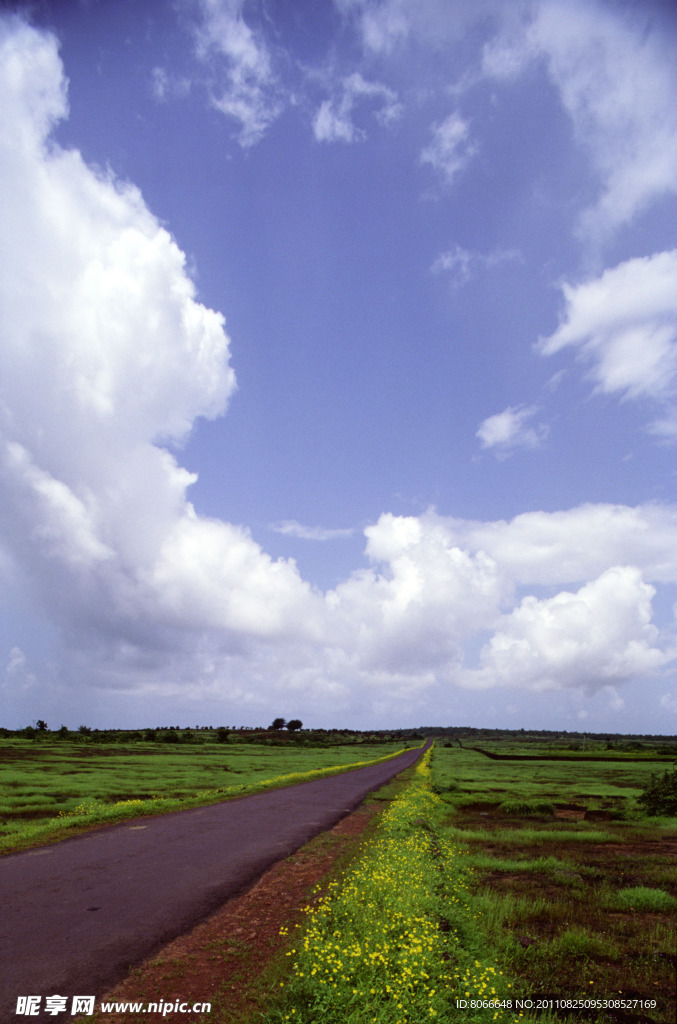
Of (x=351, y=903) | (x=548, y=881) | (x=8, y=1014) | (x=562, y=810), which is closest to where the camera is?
(x=8, y=1014)

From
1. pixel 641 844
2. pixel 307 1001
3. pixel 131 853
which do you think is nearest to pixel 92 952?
pixel 307 1001

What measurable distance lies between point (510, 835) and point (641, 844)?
4.97 meters

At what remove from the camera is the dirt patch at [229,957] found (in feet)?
20.1

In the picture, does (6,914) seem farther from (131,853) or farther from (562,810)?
(562,810)

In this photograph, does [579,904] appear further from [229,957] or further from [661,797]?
[661,797]

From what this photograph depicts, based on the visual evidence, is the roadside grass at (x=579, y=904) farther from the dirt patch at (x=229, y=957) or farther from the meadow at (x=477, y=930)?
the dirt patch at (x=229, y=957)

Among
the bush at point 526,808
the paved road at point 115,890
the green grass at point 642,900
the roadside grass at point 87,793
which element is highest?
the paved road at point 115,890

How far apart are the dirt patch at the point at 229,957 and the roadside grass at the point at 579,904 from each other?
3552mm

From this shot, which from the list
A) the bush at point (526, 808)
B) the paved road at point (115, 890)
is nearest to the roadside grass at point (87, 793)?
the paved road at point (115, 890)

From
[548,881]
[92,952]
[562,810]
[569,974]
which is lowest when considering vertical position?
[562,810]

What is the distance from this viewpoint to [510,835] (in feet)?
64.6

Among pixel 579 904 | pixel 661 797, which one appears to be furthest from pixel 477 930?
pixel 661 797

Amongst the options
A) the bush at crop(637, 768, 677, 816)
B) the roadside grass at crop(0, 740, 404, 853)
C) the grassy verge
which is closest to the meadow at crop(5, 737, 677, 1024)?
the grassy verge

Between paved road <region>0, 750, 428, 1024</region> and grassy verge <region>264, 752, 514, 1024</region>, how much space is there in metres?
2.33
